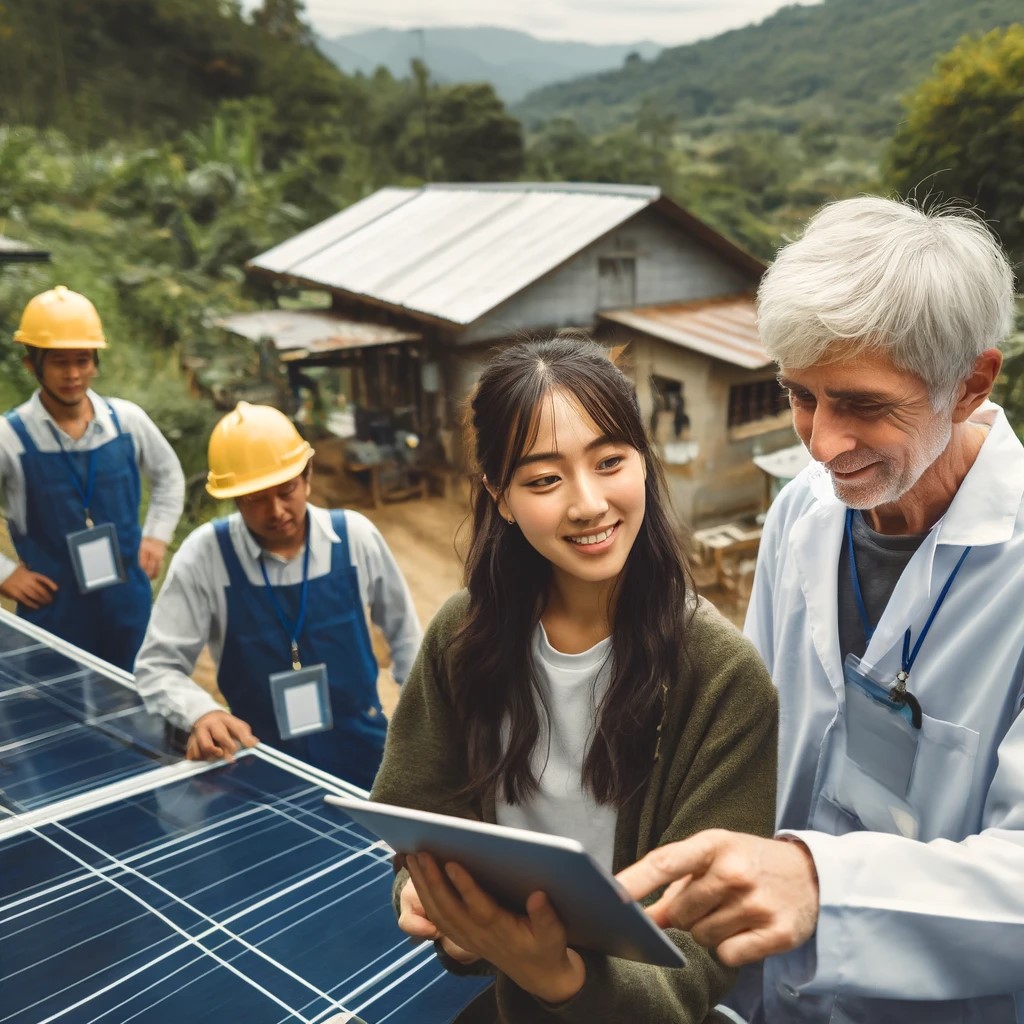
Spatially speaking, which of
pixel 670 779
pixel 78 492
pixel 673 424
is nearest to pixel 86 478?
pixel 78 492

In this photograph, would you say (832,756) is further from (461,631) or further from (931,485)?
(461,631)

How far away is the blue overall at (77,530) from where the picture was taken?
4031 mm

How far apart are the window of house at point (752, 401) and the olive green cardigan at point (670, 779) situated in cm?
1054

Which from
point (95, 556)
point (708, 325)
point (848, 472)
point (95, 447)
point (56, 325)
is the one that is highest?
point (56, 325)

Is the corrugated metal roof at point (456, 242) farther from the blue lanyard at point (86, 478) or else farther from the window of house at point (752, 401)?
the blue lanyard at point (86, 478)

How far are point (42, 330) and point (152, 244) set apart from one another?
1709 centimetres

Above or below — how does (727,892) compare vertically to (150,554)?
above

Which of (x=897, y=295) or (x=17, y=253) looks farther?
(x=17, y=253)

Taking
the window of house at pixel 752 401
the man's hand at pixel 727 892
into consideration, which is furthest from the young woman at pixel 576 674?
the window of house at pixel 752 401

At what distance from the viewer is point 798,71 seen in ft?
111

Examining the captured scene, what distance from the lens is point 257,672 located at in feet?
9.83

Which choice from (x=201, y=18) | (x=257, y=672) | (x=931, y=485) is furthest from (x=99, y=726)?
(x=201, y=18)

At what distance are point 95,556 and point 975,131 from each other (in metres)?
9.71

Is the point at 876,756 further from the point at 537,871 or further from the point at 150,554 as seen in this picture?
the point at 150,554
